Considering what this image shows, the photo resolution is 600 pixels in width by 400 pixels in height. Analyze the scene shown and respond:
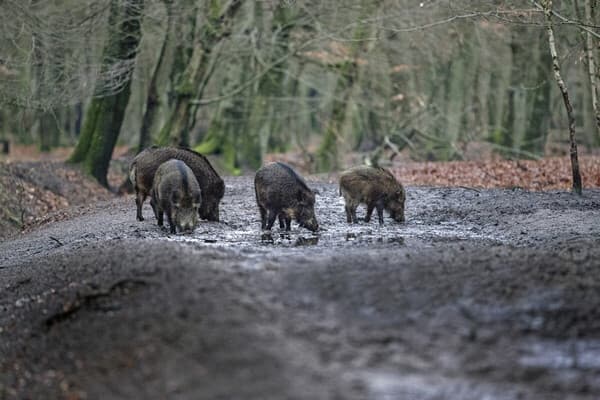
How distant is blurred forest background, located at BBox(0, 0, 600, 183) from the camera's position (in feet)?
69.6

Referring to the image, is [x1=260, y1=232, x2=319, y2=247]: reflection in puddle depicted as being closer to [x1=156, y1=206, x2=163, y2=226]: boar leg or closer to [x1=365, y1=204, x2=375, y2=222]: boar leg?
[x1=156, y1=206, x2=163, y2=226]: boar leg

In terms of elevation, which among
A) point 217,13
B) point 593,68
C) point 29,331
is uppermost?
point 217,13

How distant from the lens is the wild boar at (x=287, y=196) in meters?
14.1

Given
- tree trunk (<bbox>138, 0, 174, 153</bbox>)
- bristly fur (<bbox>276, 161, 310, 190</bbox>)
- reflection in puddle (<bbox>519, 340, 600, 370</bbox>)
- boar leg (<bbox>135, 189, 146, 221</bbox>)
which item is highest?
tree trunk (<bbox>138, 0, 174, 153</bbox>)

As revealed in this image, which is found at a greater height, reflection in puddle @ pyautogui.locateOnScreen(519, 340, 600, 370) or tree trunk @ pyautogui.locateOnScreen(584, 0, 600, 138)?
tree trunk @ pyautogui.locateOnScreen(584, 0, 600, 138)

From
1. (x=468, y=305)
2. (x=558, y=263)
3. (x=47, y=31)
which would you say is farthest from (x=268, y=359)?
(x=47, y=31)

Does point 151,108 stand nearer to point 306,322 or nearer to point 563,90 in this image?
point 563,90

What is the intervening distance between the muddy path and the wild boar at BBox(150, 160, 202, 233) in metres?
1.84

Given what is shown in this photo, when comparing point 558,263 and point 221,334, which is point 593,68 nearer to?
point 558,263

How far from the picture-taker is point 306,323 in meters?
7.35

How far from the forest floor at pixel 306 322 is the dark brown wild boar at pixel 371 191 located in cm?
324

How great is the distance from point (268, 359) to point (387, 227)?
29.2 feet

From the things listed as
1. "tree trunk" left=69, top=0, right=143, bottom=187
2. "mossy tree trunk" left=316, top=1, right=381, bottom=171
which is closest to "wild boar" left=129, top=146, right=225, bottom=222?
"tree trunk" left=69, top=0, right=143, bottom=187

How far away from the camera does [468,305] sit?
26.2 feet
